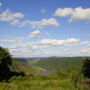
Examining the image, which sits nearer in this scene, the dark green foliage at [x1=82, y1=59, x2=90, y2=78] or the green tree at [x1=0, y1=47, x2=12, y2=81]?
the green tree at [x1=0, y1=47, x2=12, y2=81]

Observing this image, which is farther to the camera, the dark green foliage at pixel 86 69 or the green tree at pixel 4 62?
the dark green foliage at pixel 86 69

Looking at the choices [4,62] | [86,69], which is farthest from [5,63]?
[86,69]

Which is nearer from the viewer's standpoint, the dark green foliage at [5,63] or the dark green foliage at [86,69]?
the dark green foliage at [5,63]

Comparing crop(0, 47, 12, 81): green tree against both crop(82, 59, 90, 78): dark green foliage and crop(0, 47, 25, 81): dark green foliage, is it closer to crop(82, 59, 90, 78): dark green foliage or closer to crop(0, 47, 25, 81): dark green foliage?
crop(0, 47, 25, 81): dark green foliage

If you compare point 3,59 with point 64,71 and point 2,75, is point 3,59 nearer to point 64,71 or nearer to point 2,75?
point 2,75

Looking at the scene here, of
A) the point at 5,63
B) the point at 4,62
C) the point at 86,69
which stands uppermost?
the point at 4,62

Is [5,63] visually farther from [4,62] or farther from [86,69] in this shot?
[86,69]

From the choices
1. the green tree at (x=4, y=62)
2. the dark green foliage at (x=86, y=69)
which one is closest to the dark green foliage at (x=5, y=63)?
the green tree at (x=4, y=62)

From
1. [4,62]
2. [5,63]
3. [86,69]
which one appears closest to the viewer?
[4,62]

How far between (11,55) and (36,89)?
1708 inches


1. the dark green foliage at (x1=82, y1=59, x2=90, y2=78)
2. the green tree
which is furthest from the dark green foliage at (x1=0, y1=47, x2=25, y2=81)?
the dark green foliage at (x1=82, y1=59, x2=90, y2=78)

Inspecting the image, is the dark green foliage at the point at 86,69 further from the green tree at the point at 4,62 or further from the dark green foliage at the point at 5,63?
the green tree at the point at 4,62

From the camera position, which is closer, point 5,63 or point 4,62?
point 4,62

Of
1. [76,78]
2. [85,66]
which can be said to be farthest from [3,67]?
[76,78]
